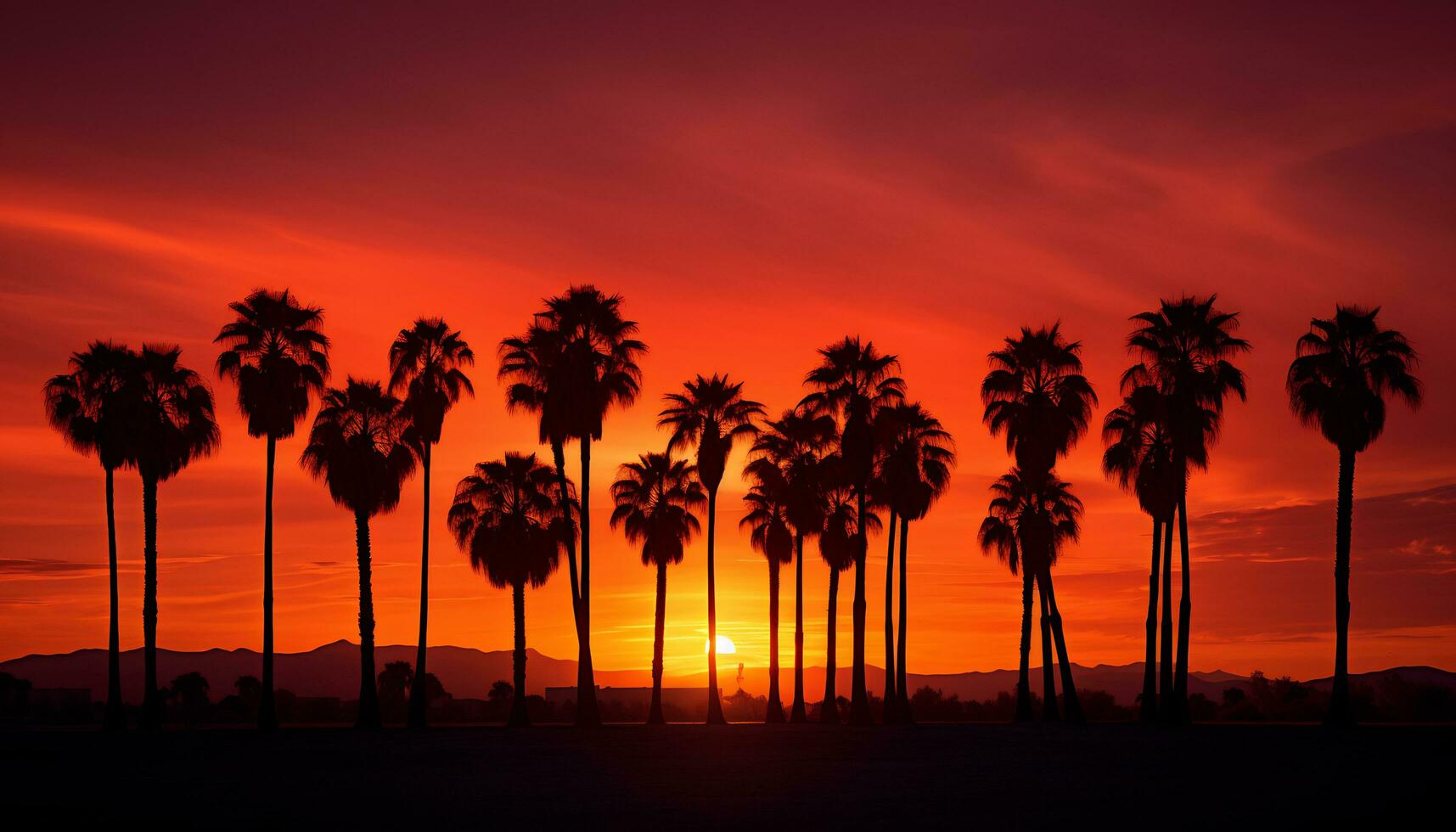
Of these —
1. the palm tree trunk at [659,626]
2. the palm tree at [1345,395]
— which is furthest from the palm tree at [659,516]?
the palm tree at [1345,395]

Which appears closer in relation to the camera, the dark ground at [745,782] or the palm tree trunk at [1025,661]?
the dark ground at [745,782]

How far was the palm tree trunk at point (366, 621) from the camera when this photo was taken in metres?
59.8

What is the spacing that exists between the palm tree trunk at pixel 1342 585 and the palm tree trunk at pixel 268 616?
140 feet

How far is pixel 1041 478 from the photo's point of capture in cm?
6197

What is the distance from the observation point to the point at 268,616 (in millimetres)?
57906

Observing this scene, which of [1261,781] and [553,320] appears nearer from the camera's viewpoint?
[1261,781]

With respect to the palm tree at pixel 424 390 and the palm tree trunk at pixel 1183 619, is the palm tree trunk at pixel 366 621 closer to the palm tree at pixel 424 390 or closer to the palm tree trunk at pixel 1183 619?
the palm tree at pixel 424 390

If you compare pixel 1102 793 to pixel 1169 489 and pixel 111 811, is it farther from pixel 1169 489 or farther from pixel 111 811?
pixel 1169 489

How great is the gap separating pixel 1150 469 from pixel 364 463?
3440 cm

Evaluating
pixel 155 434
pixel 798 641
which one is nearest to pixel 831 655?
pixel 798 641

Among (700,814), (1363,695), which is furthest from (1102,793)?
(1363,695)

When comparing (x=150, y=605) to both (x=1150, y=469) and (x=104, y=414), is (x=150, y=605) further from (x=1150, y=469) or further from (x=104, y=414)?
(x=1150, y=469)

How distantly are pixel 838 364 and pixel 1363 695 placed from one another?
1558 inches

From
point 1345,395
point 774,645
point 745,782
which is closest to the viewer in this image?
point 745,782
